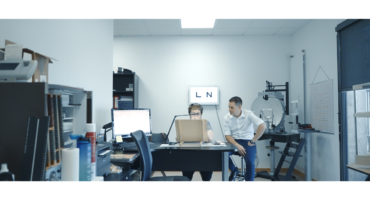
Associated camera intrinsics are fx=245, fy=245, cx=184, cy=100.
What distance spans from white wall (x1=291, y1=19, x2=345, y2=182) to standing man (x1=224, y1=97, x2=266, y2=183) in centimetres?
114

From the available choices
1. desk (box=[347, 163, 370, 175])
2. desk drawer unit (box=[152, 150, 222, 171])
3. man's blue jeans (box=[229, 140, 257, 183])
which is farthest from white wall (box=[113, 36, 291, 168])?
desk (box=[347, 163, 370, 175])

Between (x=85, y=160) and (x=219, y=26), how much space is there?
390 centimetres

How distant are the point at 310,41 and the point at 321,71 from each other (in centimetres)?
65

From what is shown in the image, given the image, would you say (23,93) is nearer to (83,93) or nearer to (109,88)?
(83,93)

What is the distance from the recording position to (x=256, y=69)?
4.95m

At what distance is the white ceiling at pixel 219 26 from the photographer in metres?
4.15

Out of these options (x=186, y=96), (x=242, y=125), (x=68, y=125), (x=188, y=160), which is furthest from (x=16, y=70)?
(x=186, y=96)

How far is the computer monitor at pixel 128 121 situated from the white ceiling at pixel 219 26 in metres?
1.95

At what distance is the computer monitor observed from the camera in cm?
269

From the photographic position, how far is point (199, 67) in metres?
4.96

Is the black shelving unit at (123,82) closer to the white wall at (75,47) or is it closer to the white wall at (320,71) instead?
the white wall at (75,47)

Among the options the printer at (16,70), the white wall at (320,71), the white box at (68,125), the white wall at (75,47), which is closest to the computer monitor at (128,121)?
the white wall at (75,47)

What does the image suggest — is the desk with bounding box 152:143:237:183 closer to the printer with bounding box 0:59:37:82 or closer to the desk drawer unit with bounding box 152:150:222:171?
the desk drawer unit with bounding box 152:150:222:171

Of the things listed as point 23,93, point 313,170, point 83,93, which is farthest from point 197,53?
point 23,93
